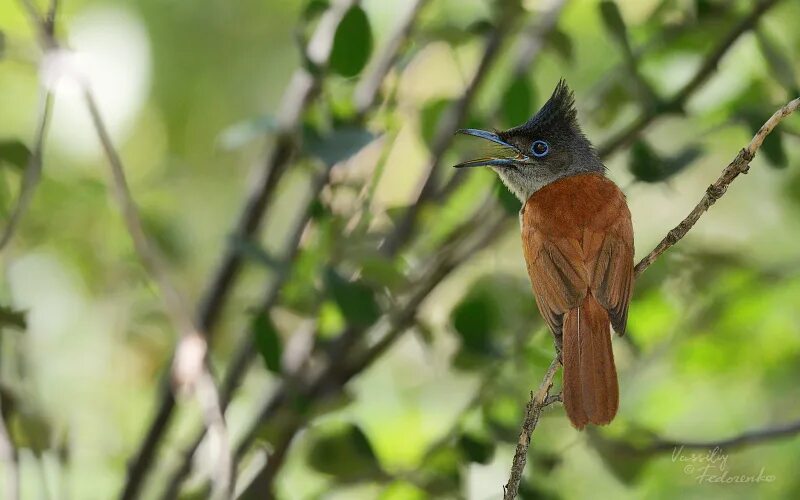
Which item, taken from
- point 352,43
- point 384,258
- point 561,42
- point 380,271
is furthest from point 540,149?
point 380,271

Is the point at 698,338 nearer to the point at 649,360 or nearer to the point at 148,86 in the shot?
the point at 649,360

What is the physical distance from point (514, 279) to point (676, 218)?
7.54ft

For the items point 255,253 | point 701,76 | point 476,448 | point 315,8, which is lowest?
point 476,448

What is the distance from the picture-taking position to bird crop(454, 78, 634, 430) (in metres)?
2.73

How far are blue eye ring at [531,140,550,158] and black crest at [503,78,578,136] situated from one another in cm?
5

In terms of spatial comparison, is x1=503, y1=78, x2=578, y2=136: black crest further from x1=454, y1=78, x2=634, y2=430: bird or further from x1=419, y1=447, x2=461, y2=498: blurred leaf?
x1=419, y1=447, x2=461, y2=498: blurred leaf

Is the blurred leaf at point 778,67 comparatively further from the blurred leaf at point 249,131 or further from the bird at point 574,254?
the blurred leaf at point 249,131

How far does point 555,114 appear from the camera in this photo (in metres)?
3.77

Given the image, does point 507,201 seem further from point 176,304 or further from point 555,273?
point 176,304

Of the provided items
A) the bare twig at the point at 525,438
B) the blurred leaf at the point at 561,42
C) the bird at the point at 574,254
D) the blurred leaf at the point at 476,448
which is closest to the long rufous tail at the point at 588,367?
the bird at the point at 574,254

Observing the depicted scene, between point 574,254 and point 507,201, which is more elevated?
point 507,201

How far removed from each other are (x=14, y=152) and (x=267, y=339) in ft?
2.68

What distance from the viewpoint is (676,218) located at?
5230 mm

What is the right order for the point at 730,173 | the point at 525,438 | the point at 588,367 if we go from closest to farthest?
the point at 525,438, the point at 730,173, the point at 588,367
